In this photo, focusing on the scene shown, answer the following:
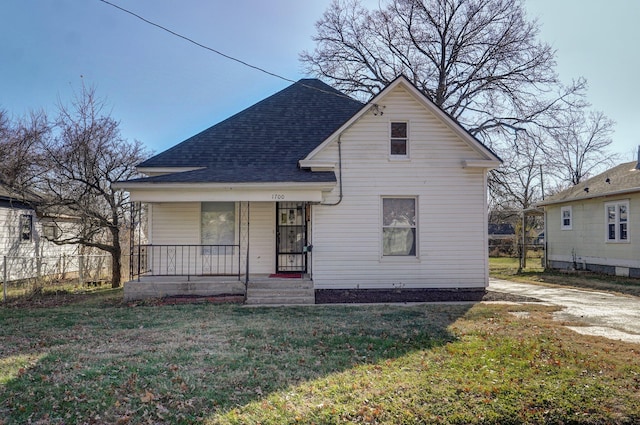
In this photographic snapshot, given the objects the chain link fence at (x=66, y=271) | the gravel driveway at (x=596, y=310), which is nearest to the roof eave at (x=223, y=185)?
the chain link fence at (x=66, y=271)

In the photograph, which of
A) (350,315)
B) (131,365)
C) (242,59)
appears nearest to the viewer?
(131,365)

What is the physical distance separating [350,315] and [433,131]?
5.69 m

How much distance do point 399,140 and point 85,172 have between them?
10.4m

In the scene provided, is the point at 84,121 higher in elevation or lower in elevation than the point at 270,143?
higher

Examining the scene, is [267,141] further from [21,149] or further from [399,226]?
[21,149]

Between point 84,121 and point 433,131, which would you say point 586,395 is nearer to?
point 433,131

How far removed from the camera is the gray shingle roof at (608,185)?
1609cm

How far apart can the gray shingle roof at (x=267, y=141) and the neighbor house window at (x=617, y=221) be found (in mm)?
11244

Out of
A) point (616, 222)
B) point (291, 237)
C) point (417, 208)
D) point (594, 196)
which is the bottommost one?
point (291, 237)

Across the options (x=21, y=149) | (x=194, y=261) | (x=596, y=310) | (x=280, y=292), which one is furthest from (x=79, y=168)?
(x=596, y=310)

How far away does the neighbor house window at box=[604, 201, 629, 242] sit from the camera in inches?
634

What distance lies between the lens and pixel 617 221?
16.5 m

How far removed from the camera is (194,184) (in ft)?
33.9

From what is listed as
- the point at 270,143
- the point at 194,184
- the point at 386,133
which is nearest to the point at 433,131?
the point at 386,133
